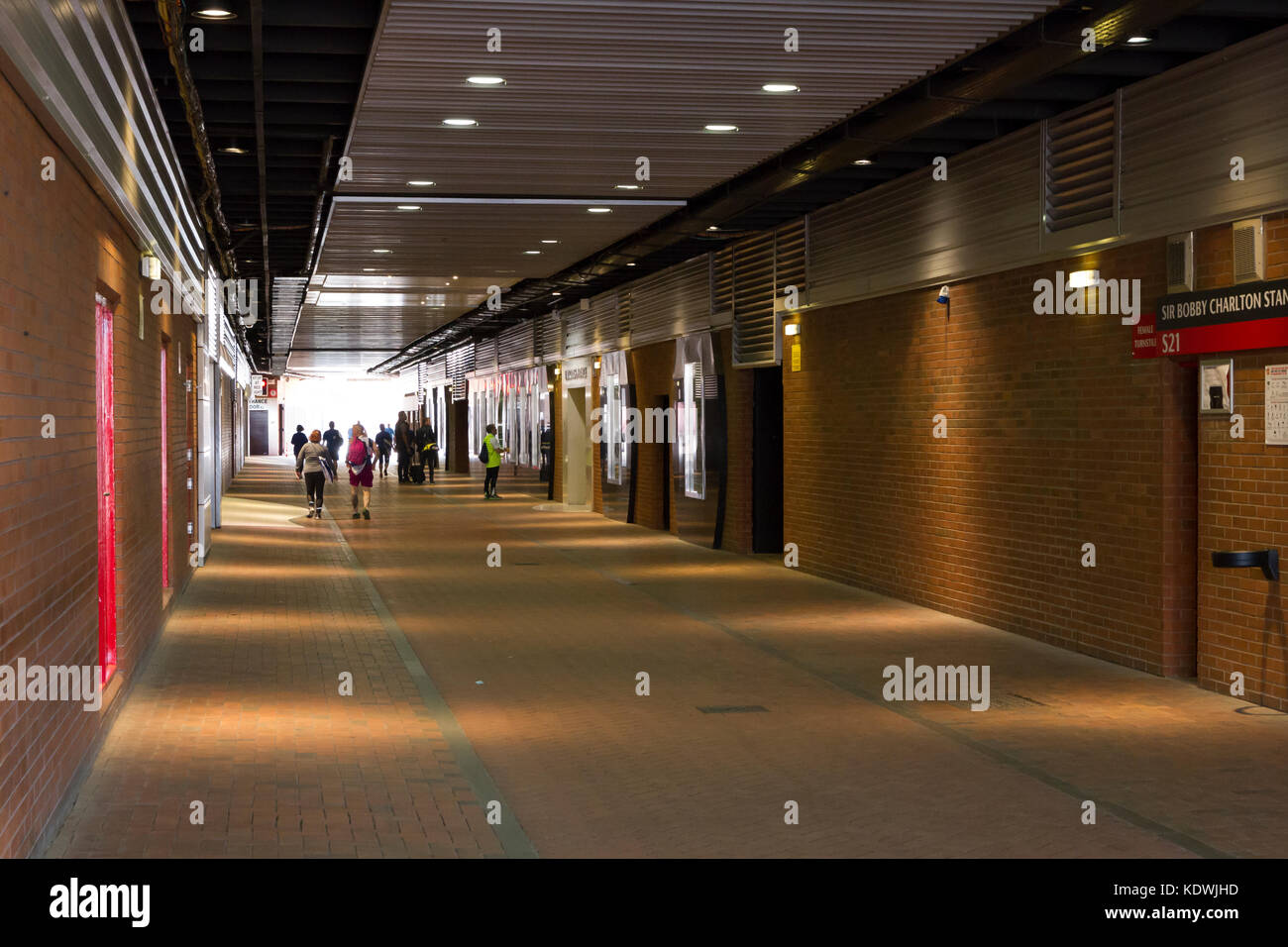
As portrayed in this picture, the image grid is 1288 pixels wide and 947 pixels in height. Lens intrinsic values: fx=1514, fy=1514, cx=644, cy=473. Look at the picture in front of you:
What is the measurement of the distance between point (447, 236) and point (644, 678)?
960 centimetres

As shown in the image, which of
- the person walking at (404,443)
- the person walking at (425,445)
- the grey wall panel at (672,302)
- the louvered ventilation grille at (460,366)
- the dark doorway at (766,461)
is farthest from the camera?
the louvered ventilation grille at (460,366)

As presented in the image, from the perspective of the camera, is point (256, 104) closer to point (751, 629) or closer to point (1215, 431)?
point (751, 629)

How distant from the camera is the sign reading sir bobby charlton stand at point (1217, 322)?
871cm

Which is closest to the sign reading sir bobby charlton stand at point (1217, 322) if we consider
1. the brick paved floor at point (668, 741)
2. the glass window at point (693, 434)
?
the brick paved floor at point (668, 741)

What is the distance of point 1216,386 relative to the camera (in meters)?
9.38

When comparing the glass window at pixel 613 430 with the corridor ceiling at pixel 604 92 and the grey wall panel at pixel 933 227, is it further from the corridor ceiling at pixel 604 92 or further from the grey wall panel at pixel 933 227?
the grey wall panel at pixel 933 227

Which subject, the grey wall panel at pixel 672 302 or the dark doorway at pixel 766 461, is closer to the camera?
the dark doorway at pixel 766 461

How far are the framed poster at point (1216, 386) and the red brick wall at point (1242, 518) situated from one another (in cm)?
5

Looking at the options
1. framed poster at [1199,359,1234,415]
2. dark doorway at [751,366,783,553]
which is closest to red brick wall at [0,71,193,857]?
framed poster at [1199,359,1234,415]

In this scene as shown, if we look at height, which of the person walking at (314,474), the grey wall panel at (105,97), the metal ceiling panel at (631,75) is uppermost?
the metal ceiling panel at (631,75)

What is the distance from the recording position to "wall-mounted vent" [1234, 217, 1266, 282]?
884 cm

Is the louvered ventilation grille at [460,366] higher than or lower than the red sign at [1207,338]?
higher

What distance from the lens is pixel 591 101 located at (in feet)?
34.8

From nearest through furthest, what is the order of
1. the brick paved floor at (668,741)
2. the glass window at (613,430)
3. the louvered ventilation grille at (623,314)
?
the brick paved floor at (668,741) < the louvered ventilation grille at (623,314) < the glass window at (613,430)
